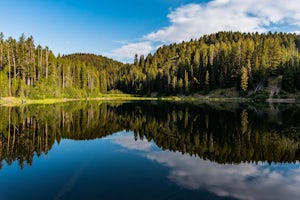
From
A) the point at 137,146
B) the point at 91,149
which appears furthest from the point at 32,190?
the point at 137,146

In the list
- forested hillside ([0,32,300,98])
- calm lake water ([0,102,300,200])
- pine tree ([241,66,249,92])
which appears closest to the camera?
calm lake water ([0,102,300,200])

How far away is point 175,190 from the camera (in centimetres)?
1167

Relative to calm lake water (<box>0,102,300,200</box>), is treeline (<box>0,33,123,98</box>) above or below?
above

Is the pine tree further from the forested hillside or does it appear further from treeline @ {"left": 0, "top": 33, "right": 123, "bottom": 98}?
treeline @ {"left": 0, "top": 33, "right": 123, "bottom": 98}

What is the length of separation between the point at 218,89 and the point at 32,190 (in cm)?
11019

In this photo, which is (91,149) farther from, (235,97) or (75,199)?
(235,97)

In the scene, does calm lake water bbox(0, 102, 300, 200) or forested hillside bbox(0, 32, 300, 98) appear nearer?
calm lake water bbox(0, 102, 300, 200)

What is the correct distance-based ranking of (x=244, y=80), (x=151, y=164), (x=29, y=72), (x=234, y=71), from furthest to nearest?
(x=234, y=71)
(x=244, y=80)
(x=29, y=72)
(x=151, y=164)

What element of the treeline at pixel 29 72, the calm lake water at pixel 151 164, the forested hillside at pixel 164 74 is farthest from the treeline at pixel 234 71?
the calm lake water at pixel 151 164

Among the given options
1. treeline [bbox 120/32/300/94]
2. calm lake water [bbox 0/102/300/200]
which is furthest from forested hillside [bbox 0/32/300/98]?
calm lake water [bbox 0/102/300/200]

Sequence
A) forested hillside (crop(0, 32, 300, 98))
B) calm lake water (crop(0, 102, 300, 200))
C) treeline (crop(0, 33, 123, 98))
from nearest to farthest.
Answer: calm lake water (crop(0, 102, 300, 200))
treeline (crop(0, 33, 123, 98))
forested hillside (crop(0, 32, 300, 98))

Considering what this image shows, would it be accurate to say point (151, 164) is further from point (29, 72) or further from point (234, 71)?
point (234, 71)

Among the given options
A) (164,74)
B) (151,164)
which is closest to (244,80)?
(164,74)

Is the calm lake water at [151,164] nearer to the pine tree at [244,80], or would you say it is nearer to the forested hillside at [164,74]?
the forested hillside at [164,74]
